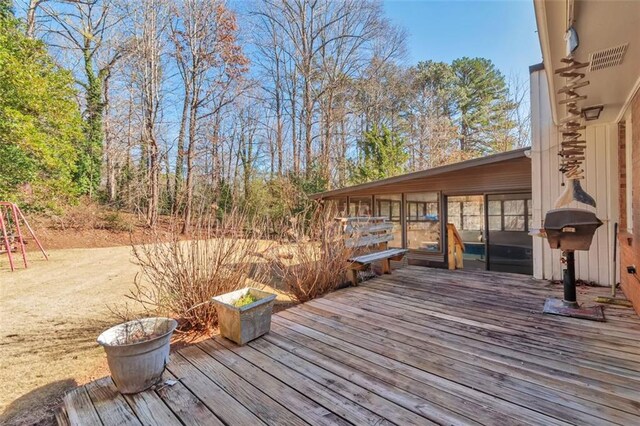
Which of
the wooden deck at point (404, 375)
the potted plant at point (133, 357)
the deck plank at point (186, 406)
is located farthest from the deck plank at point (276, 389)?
the potted plant at point (133, 357)

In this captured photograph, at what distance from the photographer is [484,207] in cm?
660

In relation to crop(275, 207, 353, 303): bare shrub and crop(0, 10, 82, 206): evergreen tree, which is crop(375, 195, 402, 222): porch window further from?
crop(0, 10, 82, 206): evergreen tree

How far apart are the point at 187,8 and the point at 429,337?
15.2 metres

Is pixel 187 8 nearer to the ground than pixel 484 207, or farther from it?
farther from it

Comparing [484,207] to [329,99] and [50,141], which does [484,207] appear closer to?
[329,99]

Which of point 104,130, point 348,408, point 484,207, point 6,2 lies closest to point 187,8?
point 6,2

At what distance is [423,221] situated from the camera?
7.65 m

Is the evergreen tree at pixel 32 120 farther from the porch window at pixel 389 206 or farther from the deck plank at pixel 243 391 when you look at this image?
the porch window at pixel 389 206

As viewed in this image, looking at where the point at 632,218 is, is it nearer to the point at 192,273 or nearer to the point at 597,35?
the point at 597,35

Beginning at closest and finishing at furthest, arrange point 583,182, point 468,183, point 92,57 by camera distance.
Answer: point 583,182 → point 468,183 → point 92,57

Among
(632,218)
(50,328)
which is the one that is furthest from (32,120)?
(632,218)

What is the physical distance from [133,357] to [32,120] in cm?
997

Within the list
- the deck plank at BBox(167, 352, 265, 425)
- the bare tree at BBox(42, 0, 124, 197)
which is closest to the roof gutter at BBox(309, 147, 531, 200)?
the deck plank at BBox(167, 352, 265, 425)

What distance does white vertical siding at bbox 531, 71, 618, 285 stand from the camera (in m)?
3.92
